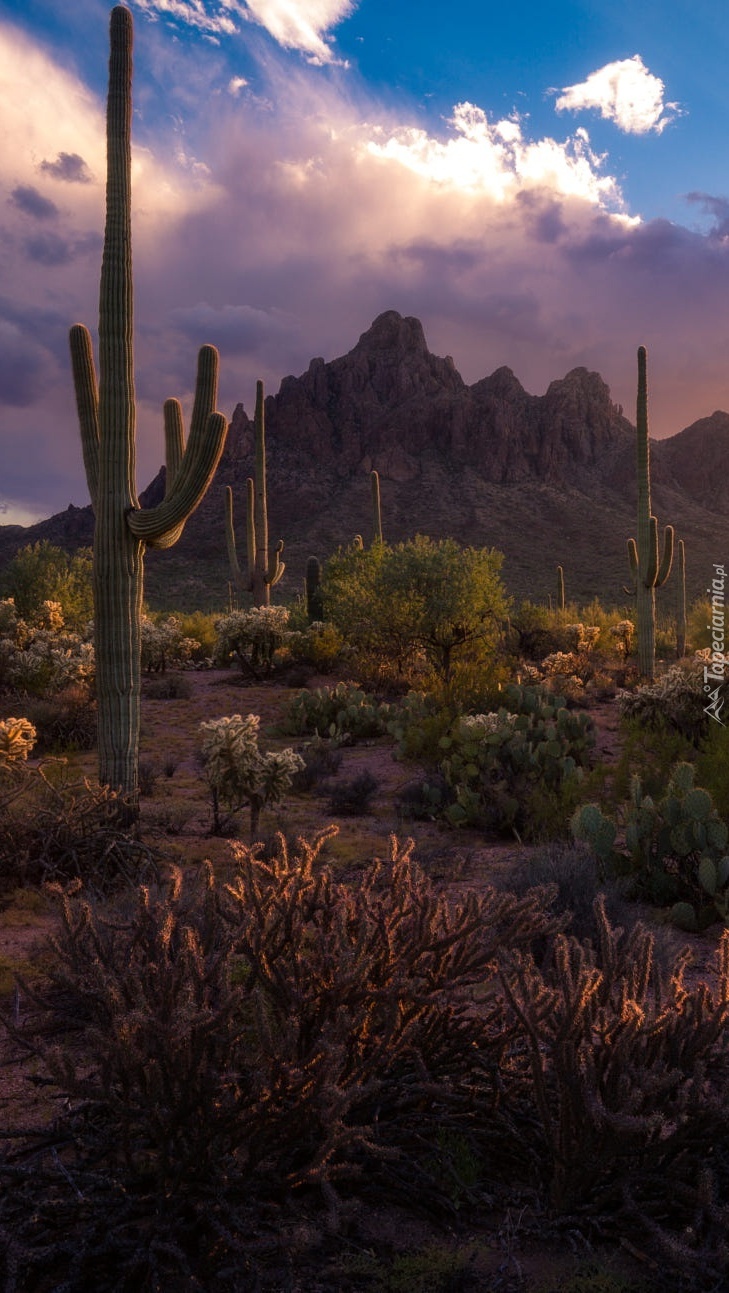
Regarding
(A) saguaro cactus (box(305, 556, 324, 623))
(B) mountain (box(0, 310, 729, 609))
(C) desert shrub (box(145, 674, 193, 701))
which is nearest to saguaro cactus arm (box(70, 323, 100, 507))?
(C) desert shrub (box(145, 674, 193, 701))

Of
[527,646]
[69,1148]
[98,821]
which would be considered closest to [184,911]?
[69,1148]

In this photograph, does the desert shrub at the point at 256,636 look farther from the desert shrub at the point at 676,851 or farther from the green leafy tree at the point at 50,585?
the desert shrub at the point at 676,851

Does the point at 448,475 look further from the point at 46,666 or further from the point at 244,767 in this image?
the point at 244,767

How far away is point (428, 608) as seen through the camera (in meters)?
17.5

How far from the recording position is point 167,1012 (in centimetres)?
248

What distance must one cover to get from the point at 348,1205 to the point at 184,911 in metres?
1.60

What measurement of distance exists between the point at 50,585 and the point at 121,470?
15462mm

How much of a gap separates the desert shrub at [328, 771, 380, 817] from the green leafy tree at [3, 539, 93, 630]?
1406 cm

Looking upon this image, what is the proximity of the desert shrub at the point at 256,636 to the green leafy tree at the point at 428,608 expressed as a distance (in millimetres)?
2120

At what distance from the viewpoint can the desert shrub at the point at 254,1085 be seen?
2340 millimetres

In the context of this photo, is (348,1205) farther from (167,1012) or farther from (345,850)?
(345,850)

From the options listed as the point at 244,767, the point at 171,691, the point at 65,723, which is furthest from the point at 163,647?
the point at 244,767

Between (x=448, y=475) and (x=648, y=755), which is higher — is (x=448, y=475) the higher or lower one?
the higher one

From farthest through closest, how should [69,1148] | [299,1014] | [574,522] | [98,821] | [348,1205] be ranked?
[574,522] → [98,821] → [69,1148] → [299,1014] → [348,1205]
